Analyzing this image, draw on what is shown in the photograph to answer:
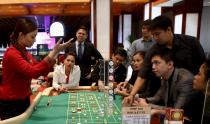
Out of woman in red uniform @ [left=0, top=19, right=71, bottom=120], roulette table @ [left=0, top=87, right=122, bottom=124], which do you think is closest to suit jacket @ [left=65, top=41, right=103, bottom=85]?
roulette table @ [left=0, top=87, right=122, bottom=124]

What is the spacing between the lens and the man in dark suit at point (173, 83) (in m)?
1.91

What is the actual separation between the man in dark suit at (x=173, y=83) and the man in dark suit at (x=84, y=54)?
192 centimetres

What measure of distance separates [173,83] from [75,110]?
79cm

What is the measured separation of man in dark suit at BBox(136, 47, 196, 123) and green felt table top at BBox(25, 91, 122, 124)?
10.9 inches

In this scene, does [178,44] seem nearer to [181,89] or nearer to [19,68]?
[181,89]

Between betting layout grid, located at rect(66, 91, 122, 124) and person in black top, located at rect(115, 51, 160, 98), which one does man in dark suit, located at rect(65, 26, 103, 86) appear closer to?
person in black top, located at rect(115, 51, 160, 98)

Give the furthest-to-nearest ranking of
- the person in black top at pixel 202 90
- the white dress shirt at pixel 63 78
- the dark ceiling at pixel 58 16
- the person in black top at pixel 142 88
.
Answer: the dark ceiling at pixel 58 16 < the white dress shirt at pixel 63 78 < the person in black top at pixel 142 88 < the person in black top at pixel 202 90

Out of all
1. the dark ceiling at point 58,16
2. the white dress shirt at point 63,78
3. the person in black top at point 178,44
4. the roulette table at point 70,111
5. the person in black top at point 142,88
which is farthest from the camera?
the dark ceiling at point 58,16

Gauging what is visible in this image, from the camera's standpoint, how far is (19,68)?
1886mm

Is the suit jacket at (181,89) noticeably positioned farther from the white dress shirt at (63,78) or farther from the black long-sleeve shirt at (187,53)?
the white dress shirt at (63,78)

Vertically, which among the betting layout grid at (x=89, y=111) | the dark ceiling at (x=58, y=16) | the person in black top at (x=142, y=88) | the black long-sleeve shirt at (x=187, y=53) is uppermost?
the dark ceiling at (x=58, y=16)

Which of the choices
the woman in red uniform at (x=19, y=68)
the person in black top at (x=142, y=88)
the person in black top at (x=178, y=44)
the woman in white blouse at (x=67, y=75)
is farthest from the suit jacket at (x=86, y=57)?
the woman in red uniform at (x=19, y=68)

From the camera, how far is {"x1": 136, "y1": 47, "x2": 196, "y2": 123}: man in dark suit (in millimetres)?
1912

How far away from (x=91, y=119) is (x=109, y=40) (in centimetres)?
309
